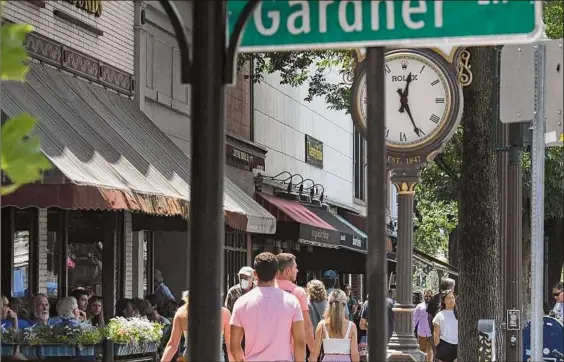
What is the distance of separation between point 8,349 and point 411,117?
16.6 ft

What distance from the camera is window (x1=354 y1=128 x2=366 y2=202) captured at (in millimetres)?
39812

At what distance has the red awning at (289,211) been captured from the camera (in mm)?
26031

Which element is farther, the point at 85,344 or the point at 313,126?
the point at 313,126

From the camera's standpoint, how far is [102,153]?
15906mm

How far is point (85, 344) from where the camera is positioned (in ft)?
45.1

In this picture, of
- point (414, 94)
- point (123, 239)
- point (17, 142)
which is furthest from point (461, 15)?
point (123, 239)

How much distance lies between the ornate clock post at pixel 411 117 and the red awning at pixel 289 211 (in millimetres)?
14559

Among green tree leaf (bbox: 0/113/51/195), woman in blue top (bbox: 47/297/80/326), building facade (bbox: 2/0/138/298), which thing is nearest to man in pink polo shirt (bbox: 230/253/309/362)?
woman in blue top (bbox: 47/297/80/326)

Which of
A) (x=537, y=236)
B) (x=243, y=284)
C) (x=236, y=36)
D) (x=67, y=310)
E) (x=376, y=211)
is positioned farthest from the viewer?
(x=67, y=310)

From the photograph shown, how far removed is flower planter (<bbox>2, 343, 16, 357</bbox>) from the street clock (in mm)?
4739

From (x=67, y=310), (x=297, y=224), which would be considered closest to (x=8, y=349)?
(x=67, y=310)

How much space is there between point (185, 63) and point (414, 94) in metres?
6.00

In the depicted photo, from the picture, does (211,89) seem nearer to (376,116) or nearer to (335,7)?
(335,7)

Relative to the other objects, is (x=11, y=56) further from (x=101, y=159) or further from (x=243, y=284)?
(x=101, y=159)
